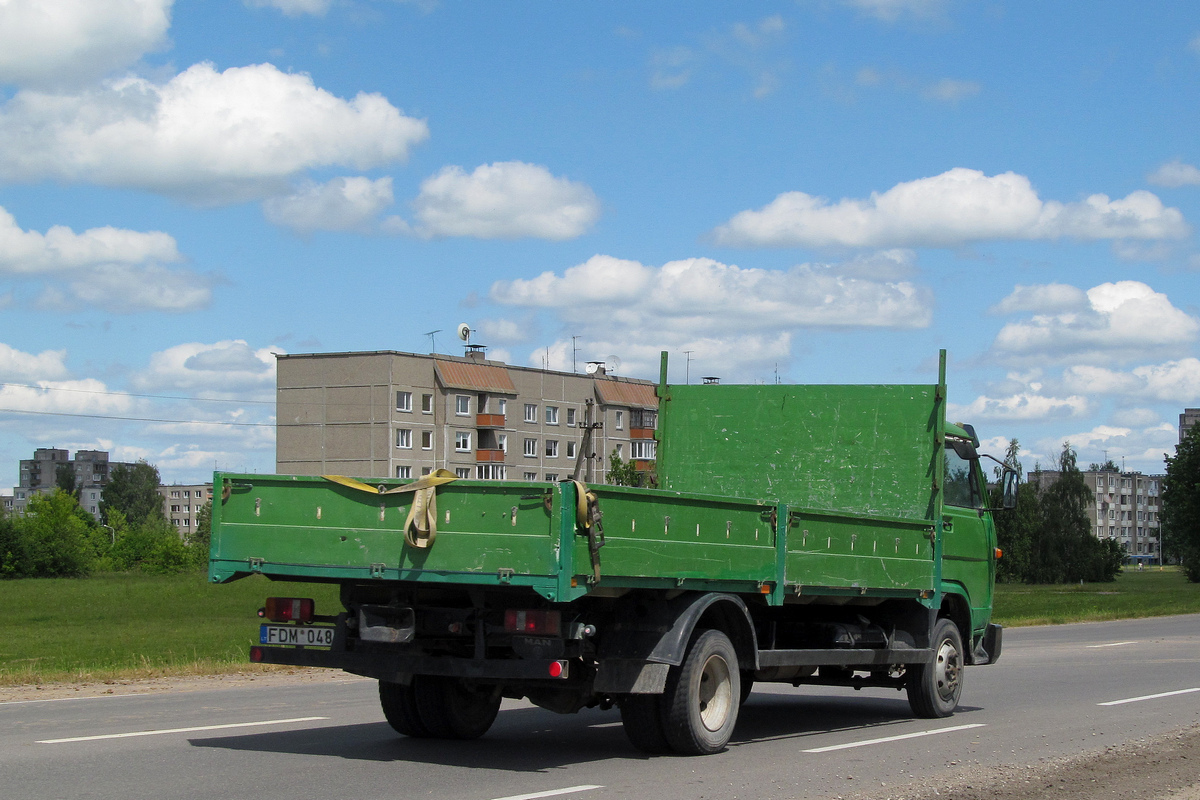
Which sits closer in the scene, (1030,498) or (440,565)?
(440,565)

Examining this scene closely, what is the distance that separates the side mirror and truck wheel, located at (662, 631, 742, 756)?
14.3ft

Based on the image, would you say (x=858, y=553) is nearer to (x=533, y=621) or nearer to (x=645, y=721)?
(x=645, y=721)

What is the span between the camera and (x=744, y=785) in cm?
839

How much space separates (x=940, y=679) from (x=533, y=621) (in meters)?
5.26

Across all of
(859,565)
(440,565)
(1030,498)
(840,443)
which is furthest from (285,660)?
(1030,498)

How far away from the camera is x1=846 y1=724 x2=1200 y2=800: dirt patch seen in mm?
8094

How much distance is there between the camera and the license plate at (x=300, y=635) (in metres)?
9.23

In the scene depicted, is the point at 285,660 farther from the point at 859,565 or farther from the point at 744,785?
the point at 859,565

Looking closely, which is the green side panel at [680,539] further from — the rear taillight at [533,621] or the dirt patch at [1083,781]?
the dirt patch at [1083,781]

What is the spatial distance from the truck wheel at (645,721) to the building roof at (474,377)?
8137cm

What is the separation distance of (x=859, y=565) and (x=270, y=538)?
4.57 metres

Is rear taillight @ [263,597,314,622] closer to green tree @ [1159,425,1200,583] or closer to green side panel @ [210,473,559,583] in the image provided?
green side panel @ [210,473,559,583]

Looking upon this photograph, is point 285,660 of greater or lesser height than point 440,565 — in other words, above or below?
below

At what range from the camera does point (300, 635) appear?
30.6 feet
